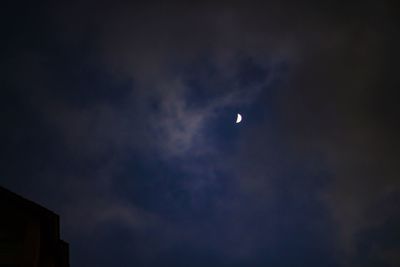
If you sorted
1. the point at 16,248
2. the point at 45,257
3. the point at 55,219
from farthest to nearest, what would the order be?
the point at 45,257 → the point at 55,219 → the point at 16,248

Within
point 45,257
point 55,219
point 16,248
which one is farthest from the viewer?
point 45,257

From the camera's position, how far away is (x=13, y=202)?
1138 cm

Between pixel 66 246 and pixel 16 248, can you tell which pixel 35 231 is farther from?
pixel 66 246

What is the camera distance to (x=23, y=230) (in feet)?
36.9

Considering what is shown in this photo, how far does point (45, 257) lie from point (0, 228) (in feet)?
10.8

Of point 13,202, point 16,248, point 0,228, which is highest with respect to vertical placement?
point 13,202

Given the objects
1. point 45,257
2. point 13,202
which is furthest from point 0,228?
point 45,257

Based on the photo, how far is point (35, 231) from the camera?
36.1ft

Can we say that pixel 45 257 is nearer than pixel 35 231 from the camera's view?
No

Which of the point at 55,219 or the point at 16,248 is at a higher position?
the point at 55,219

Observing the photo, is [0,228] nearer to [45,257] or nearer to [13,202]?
[13,202]

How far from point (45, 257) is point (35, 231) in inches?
133

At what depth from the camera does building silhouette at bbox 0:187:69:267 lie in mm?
10398

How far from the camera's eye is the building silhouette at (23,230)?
1040cm
